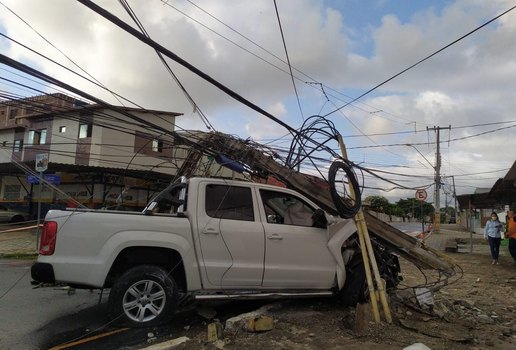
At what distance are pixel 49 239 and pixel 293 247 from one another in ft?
10.7

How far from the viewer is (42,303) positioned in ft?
23.4

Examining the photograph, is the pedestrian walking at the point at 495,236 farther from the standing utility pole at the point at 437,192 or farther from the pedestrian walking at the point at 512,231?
the standing utility pole at the point at 437,192

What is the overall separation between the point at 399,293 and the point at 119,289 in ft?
14.7

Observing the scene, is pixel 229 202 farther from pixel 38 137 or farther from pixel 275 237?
pixel 38 137

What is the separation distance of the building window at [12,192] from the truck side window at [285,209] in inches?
1221

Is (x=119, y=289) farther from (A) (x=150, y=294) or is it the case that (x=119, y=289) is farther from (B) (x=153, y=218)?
(B) (x=153, y=218)

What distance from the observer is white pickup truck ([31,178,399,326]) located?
18.0 ft

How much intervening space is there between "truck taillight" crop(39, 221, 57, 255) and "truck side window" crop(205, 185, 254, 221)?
76.7 inches

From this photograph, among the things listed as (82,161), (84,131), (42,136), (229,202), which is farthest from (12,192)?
(229,202)

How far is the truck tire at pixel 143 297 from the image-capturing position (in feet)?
18.3

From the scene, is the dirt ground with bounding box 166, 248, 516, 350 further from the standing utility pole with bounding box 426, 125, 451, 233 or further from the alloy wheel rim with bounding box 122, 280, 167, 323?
the standing utility pole with bounding box 426, 125, 451, 233

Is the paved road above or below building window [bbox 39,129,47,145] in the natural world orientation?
below

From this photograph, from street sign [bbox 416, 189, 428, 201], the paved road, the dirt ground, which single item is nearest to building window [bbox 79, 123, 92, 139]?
street sign [bbox 416, 189, 428, 201]

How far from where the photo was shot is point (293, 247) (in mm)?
6539
